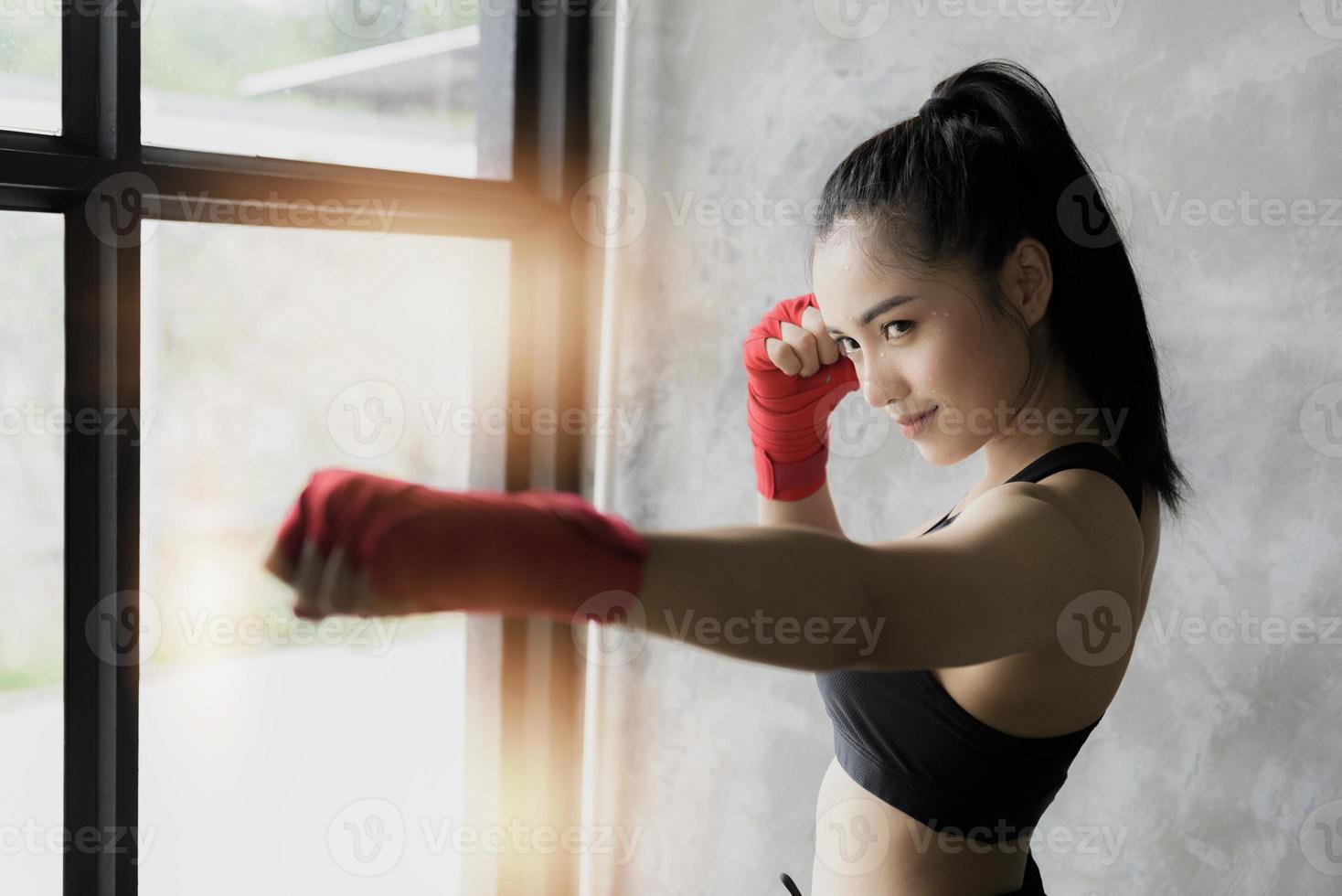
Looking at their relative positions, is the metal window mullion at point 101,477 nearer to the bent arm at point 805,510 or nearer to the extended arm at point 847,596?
the bent arm at point 805,510

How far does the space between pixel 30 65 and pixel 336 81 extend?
0.46 meters

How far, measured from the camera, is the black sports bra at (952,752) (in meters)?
0.85

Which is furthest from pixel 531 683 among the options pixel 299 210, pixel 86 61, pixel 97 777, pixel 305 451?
pixel 86 61

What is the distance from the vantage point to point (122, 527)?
55.5 inches

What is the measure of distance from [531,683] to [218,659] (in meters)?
0.57

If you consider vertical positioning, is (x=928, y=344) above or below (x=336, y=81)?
below

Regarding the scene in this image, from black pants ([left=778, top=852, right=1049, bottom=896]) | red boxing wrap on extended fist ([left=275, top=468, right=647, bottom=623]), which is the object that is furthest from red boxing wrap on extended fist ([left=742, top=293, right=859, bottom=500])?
red boxing wrap on extended fist ([left=275, top=468, right=647, bottom=623])

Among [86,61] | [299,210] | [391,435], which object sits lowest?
[391,435]

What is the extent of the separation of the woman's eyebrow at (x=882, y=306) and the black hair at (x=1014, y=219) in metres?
0.03

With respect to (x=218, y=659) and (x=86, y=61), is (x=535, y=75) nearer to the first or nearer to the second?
(x=86, y=61)

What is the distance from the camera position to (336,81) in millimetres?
1720

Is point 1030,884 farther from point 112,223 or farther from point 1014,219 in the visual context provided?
point 112,223

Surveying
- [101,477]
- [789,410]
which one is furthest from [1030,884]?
[101,477]

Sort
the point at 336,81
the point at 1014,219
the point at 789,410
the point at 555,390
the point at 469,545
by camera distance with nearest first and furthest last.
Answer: the point at 469,545 < the point at 1014,219 < the point at 789,410 < the point at 336,81 < the point at 555,390
